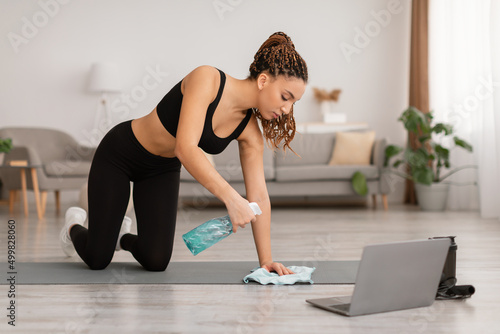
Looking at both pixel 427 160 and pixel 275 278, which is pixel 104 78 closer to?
pixel 427 160

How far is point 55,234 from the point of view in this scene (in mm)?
3566

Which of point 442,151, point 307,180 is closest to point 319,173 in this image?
point 307,180

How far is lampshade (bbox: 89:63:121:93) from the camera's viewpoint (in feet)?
20.5

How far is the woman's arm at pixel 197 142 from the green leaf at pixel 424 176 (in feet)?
11.8

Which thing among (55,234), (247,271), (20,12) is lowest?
(55,234)

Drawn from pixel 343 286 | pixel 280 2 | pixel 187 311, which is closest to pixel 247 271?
pixel 343 286

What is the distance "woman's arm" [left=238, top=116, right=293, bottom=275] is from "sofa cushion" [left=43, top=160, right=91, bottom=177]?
350cm

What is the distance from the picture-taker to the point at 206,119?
6.03ft

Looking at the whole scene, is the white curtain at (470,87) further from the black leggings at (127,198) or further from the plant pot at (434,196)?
the black leggings at (127,198)

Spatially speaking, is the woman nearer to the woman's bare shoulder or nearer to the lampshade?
the woman's bare shoulder

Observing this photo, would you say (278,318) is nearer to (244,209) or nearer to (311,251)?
(244,209)

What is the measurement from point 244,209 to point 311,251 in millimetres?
1230

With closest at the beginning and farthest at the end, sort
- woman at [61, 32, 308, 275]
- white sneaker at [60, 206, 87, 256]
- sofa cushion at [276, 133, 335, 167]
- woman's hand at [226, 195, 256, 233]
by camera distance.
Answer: woman's hand at [226, 195, 256, 233], woman at [61, 32, 308, 275], white sneaker at [60, 206, 87, 256], sofa cushion at [276, 133, 335, 167]

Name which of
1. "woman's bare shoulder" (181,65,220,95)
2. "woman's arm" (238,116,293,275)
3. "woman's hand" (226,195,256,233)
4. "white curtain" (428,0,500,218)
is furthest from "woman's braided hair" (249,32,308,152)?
"white curtain" (428,0,500,218)
